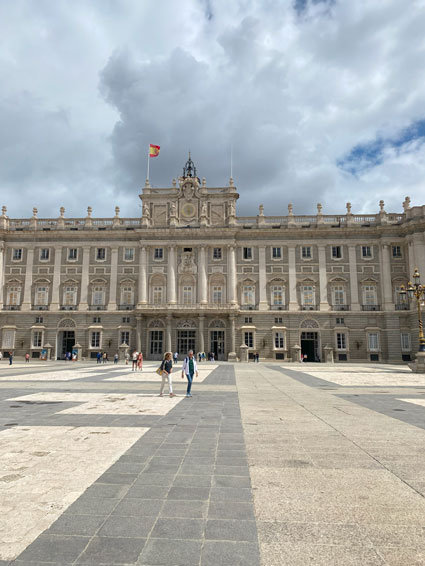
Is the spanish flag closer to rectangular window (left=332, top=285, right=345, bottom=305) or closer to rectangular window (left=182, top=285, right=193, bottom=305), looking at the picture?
rectangular window (left=182, top=285, right=193, bottom=305)

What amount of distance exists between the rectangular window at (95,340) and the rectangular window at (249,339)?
17236 mm

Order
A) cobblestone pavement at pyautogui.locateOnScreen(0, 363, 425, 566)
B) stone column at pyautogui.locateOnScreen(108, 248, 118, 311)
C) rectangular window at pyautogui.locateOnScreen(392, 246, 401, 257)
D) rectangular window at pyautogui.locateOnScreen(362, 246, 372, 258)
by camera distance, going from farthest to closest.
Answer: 1. stone column at pyautogui.locateOnScreen(108, 248, 118, 311)
2. rectangular window at pyautogui.locateOnScreen(362, 246, 372, 258)
3. rectangular window at pyautogui.locateOnScreen(392, 246, 401, 257)
4. cobblestone pavement at pyautogui.locateOnScreen(0, 363, 425, 566)

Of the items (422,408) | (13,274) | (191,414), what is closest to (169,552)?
(191,414)

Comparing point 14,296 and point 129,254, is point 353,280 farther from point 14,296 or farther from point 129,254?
point 14,296

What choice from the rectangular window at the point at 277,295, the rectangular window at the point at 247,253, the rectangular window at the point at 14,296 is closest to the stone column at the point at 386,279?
the rectangular window at the point at 277,295

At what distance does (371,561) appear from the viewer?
325 centimetres

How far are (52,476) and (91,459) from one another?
797 mm

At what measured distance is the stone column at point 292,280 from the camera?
46438 mm

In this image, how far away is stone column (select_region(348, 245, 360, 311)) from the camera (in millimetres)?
45969

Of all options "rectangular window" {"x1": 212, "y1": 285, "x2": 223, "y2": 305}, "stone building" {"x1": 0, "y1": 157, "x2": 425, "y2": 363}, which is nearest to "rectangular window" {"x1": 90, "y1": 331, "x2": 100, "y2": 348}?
"stone building" {"x1": 0, "y1": 157, "x2": 425, "y2": 363}

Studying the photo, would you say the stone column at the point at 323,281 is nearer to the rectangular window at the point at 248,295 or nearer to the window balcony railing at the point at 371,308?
the window balcony railing at the point at 371,308

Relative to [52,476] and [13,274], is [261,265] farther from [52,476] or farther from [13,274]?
[52,476]

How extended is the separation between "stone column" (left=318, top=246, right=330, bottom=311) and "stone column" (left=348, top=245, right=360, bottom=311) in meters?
2.85

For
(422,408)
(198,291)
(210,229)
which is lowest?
(422,408)
